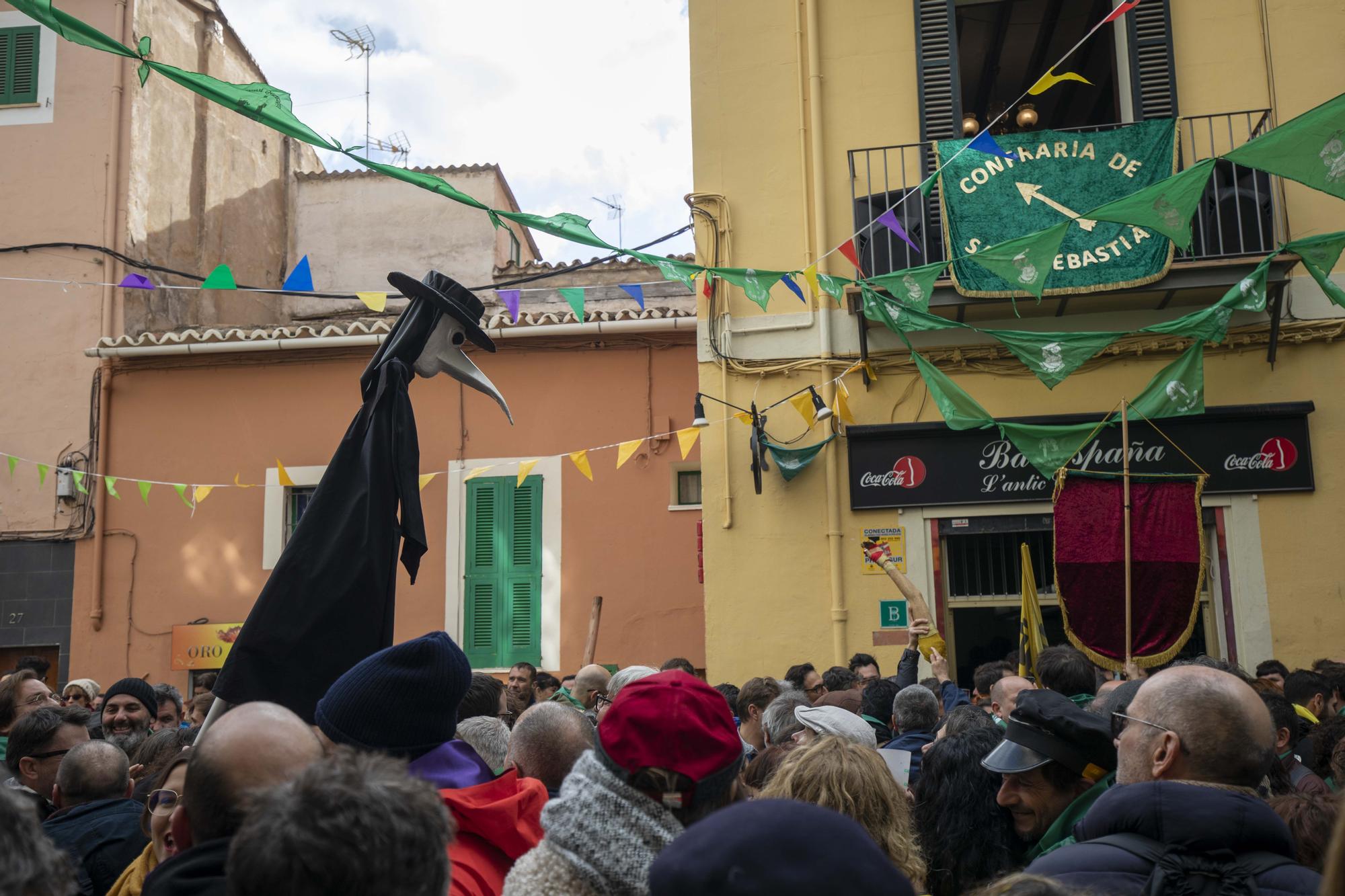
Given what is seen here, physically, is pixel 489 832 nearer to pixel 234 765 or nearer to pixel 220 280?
pixel 234 765

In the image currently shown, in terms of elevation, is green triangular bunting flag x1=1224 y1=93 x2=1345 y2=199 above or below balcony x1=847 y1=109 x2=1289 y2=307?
below

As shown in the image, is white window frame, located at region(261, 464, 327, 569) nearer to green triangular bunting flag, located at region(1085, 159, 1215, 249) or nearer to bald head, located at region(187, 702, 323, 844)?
green triangular bunting flag, located at region(1085, 159, 1215, 249)

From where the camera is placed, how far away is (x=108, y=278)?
1470cm

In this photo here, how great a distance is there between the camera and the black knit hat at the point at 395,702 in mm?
2766

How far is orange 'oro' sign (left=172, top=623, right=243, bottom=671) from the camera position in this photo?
13219 mm

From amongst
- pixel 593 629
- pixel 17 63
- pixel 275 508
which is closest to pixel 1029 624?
pixel 593 629

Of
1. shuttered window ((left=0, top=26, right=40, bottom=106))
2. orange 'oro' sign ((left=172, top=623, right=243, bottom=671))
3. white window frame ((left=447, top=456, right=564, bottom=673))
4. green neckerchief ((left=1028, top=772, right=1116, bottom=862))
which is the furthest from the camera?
shuttered window ((left=0, top=26, right=40, bottom=106))

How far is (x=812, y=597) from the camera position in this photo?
10.4 metres

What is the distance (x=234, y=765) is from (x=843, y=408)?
8668 mm

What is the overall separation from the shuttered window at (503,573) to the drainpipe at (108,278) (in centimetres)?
434

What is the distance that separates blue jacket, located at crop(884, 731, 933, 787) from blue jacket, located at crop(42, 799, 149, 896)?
274 cm

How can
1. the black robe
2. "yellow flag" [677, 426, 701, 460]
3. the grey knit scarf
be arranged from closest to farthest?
the grey knit scarf, the black robe, "yellow flag" [677, 426, 701, 460]

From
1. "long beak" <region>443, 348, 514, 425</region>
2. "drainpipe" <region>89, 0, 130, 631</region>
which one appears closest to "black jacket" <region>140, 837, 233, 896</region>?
"long beak" <region>443, 348, 514, 425</region>

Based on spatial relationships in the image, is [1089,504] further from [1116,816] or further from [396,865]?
[396,865]
